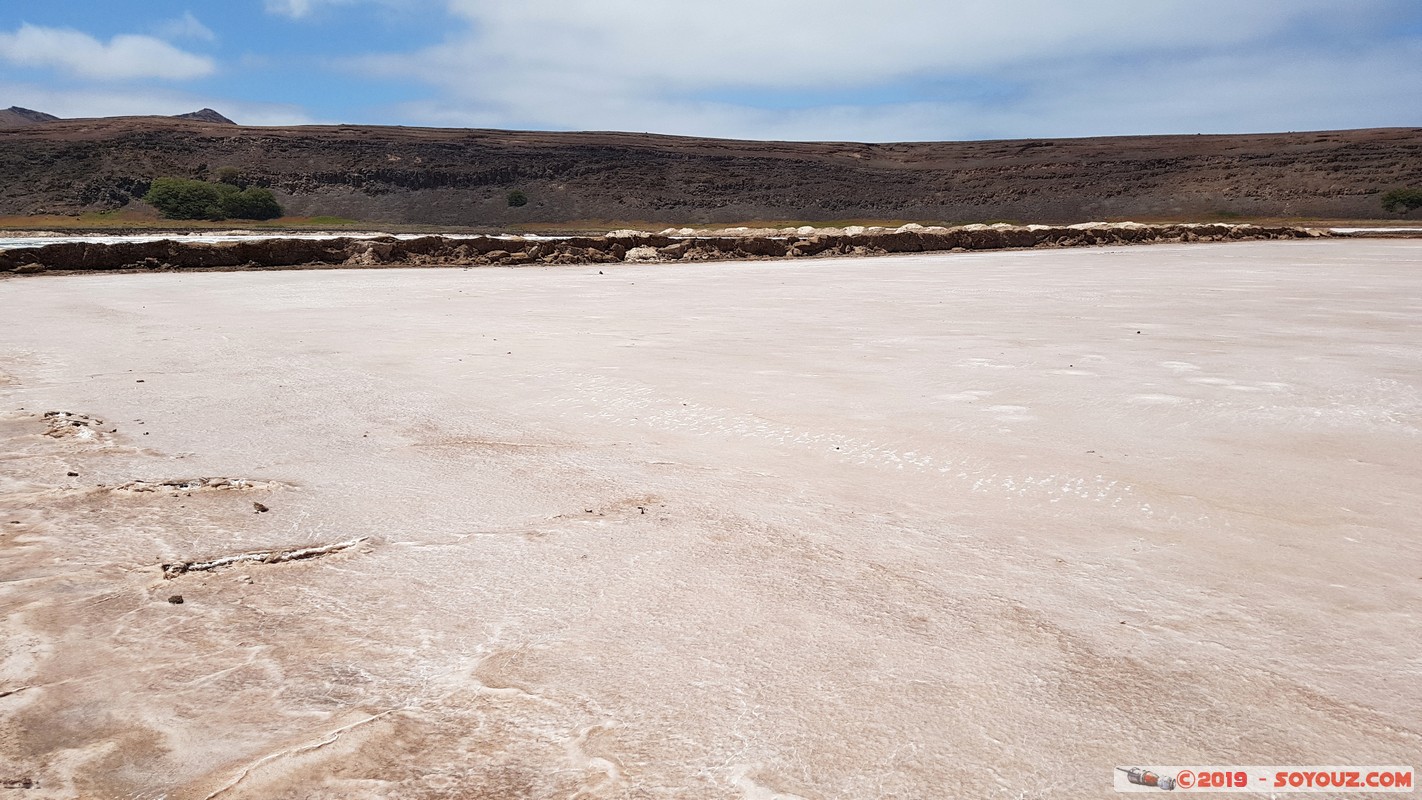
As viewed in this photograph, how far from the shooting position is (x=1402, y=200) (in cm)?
6800

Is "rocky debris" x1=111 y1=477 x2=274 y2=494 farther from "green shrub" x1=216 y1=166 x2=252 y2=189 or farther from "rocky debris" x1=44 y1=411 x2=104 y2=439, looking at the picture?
"green shrub" x1=216 y1=166 x2=252 y2=189

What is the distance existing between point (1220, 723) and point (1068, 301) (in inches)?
380

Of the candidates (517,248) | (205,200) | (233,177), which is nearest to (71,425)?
(517,248)

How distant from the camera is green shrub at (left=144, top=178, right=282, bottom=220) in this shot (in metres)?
62.6

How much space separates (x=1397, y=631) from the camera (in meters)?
2.40

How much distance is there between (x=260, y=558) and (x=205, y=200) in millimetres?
70253

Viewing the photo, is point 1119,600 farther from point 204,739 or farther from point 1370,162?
point 1370,162

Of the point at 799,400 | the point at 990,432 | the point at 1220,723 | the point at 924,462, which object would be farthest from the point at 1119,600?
the point at 799,400

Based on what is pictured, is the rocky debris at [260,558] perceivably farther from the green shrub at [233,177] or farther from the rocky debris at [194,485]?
the green shrub at [233,177]

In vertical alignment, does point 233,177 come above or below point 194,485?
above

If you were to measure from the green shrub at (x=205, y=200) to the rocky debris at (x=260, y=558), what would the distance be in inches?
2700

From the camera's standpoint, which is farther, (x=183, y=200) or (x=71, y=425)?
(x=183, y=200)

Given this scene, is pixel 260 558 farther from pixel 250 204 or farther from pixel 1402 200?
pixel 1402 200

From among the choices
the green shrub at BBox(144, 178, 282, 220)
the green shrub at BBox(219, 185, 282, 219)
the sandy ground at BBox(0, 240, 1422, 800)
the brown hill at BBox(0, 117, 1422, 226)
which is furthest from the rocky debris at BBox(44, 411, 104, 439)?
the brown hill at BBox(0, 117, 1422, 226)
